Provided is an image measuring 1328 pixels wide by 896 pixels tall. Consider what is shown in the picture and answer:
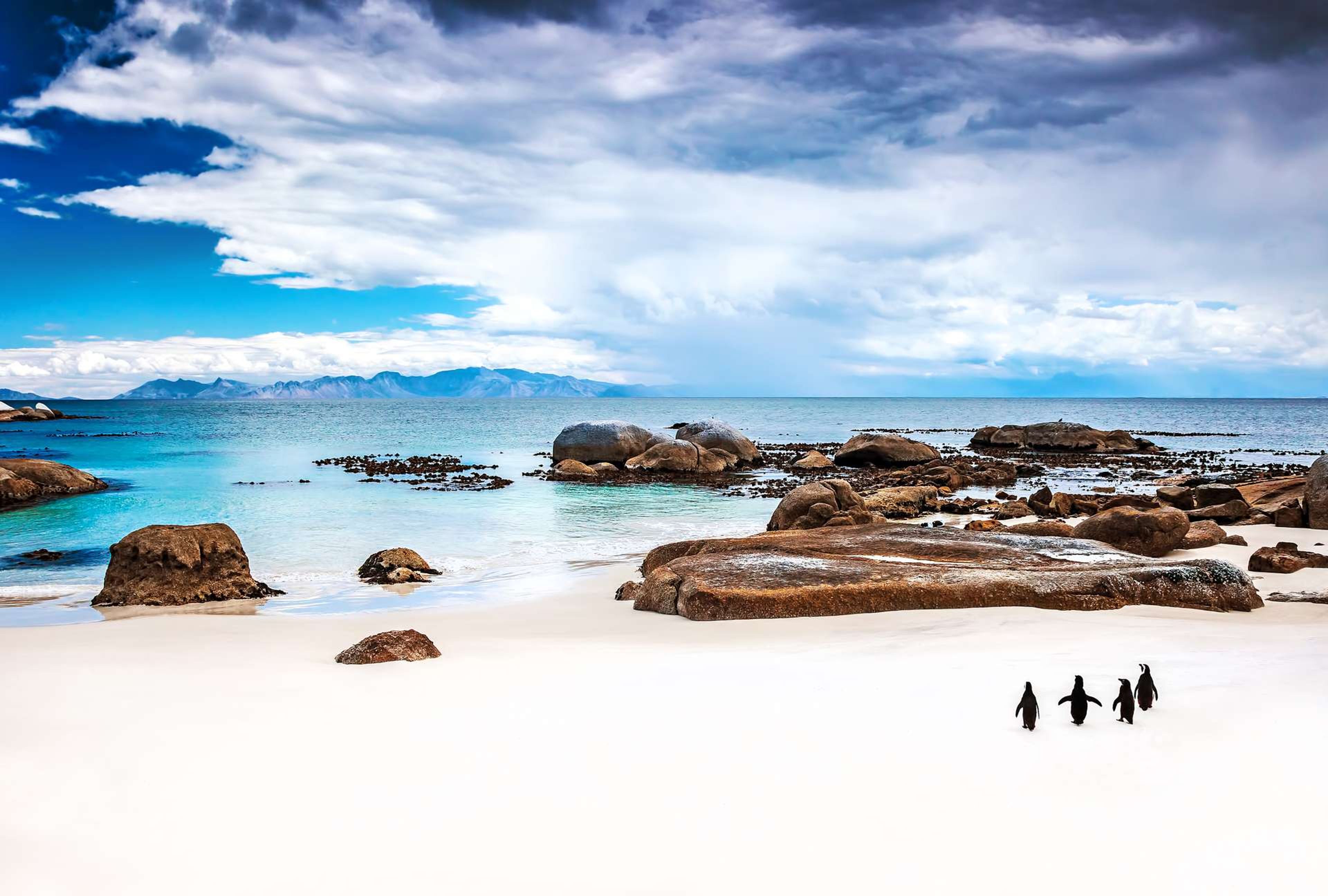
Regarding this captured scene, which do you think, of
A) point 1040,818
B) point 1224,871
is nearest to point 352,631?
point 1040,818

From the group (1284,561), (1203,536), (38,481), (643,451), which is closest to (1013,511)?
(1203,536)

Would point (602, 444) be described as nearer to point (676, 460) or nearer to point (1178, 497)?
point (676, 460)

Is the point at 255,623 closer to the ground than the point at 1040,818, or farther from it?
closer to the ground

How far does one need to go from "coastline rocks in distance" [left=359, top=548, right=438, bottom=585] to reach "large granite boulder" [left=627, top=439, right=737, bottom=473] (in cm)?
2049

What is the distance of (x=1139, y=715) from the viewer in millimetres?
5043

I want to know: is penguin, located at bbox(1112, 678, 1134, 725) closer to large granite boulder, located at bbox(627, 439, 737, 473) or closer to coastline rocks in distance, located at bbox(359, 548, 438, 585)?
coastline rocks in distance, located at bbox(359, 548, 438, 585)

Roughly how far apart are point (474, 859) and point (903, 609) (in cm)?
624

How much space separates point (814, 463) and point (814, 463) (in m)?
0.02

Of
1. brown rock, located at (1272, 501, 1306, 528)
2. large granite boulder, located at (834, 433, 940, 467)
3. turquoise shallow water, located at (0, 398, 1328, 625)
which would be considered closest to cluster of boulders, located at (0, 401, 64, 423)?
turquoise shallow water, located at (0, 398, 1328, 625)

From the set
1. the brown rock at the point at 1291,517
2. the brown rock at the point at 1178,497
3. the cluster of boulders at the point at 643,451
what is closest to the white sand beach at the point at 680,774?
the brown rock at the point at 1291,517

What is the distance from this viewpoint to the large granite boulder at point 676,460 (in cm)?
3519

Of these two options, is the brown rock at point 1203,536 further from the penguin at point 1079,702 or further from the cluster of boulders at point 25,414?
the cluster of boulders at point 25,414

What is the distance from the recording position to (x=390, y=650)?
24.3ft

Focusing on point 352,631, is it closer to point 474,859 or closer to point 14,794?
point 14,794
